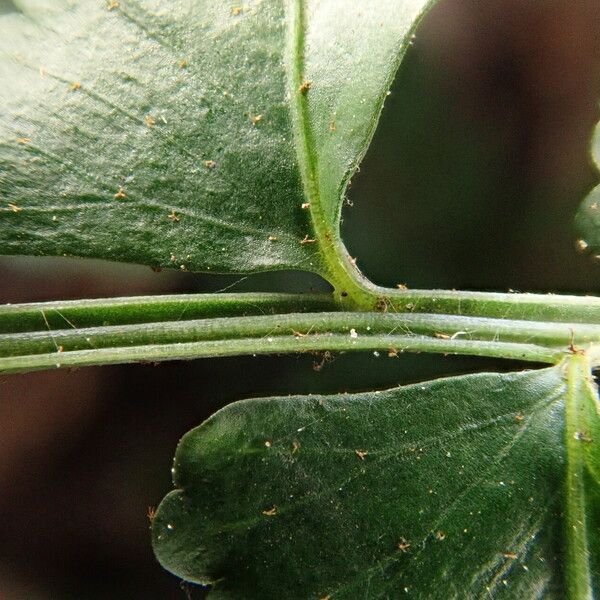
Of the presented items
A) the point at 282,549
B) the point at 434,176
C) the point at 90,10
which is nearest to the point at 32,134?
the point at 90,10

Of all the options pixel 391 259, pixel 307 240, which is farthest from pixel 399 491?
pixel 391 259

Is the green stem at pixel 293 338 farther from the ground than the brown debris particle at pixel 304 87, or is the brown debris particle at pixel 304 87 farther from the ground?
the brown debris particle at pixel 304 87

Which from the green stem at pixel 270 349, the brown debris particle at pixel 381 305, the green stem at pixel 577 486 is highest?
the brown debris particle at pixel 381 305

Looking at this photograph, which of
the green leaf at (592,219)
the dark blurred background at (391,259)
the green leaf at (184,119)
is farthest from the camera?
the dark blurred background at (391,259)

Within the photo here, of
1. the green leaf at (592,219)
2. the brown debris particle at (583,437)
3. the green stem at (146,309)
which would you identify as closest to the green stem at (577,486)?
the brown debris particle at (583,437)

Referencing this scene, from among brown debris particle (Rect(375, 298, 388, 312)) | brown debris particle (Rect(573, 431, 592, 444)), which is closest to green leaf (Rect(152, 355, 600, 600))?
brown debris particle (Rect(573, 431, 592, 444))

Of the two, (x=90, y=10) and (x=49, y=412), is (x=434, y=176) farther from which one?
(x=49, y=412)

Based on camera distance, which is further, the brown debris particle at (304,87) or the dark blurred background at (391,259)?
the dark blurred background at (391,259)

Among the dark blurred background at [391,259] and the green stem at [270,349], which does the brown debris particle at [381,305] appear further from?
the dark blurred background at [391,259]
